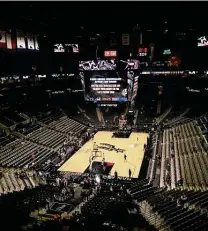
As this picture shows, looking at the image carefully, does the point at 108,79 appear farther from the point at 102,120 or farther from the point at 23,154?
the point at 23,154

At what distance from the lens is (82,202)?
16.5 meters

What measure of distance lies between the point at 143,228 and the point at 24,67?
98.8 feet

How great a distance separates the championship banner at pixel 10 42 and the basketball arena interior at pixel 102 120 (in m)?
0.16

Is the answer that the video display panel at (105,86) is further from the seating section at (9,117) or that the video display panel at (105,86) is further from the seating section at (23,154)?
the seating section at (9,117)

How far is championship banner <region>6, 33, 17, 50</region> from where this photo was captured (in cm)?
2234

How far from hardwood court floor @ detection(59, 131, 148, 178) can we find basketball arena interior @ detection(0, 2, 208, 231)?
92 mm

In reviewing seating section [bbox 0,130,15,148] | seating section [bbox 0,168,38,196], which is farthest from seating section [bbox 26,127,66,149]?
seating section [bbox 0,168,38,196]

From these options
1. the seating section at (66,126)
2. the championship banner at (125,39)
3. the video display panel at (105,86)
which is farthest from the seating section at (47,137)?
the championship banner at (125,39)

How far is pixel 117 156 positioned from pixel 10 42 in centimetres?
1367

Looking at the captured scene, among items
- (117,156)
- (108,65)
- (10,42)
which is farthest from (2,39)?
(117,156)

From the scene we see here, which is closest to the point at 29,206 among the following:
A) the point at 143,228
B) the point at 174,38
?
the point at 143,228

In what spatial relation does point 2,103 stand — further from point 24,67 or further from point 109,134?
point 109,134

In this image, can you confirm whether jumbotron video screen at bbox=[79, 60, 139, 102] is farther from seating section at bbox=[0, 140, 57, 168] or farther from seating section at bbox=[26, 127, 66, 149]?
seating section at bbox=[0, 140, 57, 168]

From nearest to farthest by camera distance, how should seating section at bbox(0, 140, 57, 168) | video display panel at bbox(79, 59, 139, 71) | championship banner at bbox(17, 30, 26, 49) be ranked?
seating section at bbox(0, 140, 57, 168) < championship banner at bbox(17, 30, 26, 49) < video display panel at bbox(79, 59, 139, 71)
